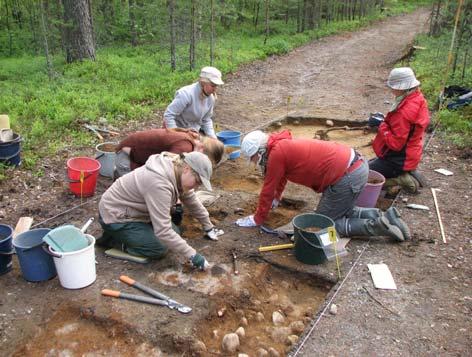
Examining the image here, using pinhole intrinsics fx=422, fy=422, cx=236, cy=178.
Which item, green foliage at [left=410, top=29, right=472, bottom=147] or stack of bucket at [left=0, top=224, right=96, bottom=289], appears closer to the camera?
stack of bucket at [left=0, top=224, right=96, bottom=289]

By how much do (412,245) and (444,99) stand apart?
17.6 ft

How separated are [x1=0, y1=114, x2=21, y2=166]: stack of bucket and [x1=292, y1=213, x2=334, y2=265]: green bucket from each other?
3851 millimetres

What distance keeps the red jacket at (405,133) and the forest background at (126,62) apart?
225 cm

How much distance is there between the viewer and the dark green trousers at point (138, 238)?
3760 mm

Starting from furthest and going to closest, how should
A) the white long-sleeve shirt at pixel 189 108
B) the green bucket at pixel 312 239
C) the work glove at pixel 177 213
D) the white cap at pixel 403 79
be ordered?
1. the white long-sleeve shirt at pixel 189 108
2. the white cap at pixel 403 79
3. the work glove at pixel 177 213
4. the green bucket at pixel 312 239

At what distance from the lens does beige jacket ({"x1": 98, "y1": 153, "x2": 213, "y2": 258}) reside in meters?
3.41

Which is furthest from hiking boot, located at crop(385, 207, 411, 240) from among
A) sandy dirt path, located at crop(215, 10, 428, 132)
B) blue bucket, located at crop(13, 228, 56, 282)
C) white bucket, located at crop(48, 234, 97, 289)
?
sandy dirt path, located at crop(215, 10, 428, 132)

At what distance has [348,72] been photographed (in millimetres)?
13234

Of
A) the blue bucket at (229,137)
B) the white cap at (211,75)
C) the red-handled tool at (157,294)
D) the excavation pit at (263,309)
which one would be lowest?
the excavation pit at (263,309)

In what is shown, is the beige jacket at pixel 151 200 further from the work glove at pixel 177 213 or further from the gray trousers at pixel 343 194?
the gray trousers at pixel 343 194

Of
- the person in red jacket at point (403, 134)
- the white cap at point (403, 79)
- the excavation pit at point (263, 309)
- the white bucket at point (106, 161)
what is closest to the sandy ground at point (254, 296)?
the excavation pit at point (263, 309)

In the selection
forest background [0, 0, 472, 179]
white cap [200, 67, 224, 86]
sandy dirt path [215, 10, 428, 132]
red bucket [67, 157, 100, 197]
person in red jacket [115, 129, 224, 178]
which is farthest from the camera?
sandy dirt path [215, 10, 428, 132]

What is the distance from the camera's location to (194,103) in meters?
5.45

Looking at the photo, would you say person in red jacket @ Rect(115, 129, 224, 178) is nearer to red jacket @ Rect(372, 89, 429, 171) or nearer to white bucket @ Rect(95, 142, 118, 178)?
white bucket @ Rect(95, 142, 118, 178)
